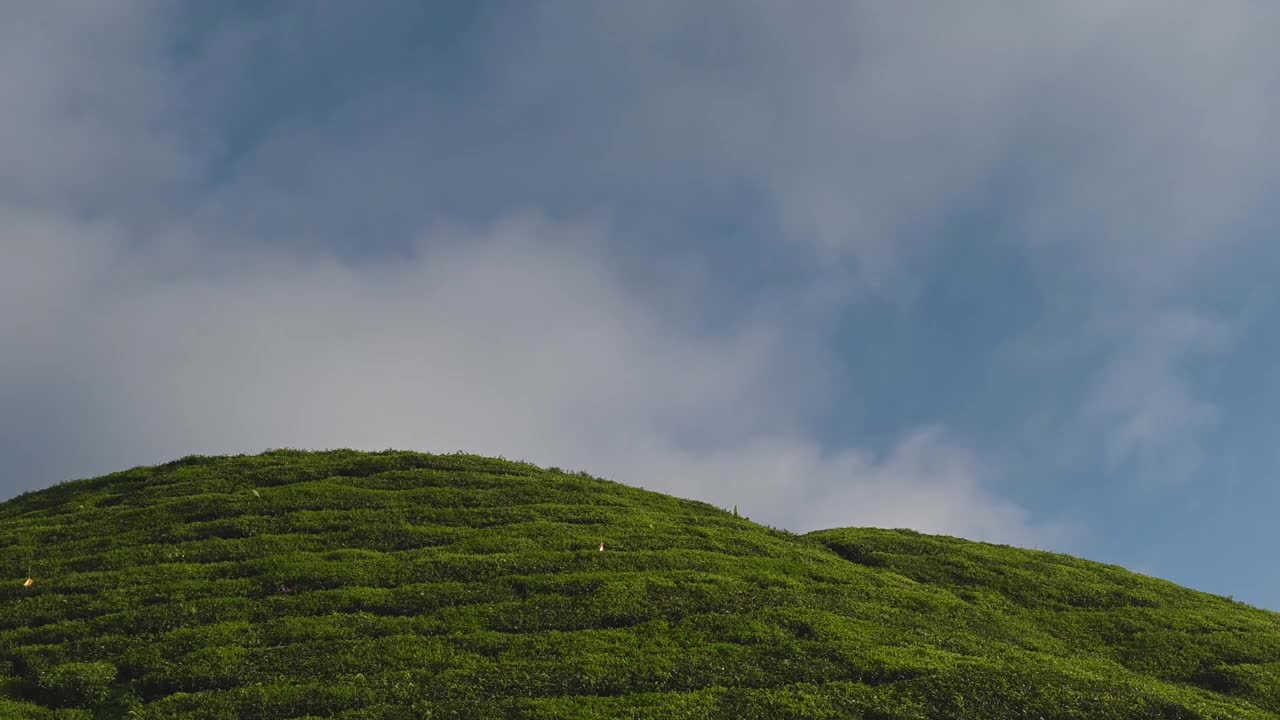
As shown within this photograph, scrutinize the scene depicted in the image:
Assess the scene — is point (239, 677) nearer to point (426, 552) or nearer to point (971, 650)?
point (426, 552)

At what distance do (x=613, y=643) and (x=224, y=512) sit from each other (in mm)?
19337

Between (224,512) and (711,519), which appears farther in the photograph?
(711,519)

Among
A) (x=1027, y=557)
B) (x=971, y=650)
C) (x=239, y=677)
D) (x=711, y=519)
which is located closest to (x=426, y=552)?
(x=239, y=677)

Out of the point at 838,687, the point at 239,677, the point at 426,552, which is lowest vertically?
the point at 239,677

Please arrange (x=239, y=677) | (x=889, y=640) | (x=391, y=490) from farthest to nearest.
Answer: (x=391, y=490), (x=889, y=640), (x=239, y=677)

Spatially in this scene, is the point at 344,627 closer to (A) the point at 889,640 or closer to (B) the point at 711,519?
(A) the point at 889,640

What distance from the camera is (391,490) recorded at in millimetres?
39719

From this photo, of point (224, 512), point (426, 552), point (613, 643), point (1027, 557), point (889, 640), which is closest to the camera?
point (613, 643)

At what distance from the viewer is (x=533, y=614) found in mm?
27500

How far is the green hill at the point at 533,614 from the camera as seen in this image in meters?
23.2

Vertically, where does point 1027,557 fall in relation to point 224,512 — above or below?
above

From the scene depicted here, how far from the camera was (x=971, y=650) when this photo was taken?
28.0 meters

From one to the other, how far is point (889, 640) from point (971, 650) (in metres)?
2.67

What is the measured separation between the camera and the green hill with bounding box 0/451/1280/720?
76.2ft
